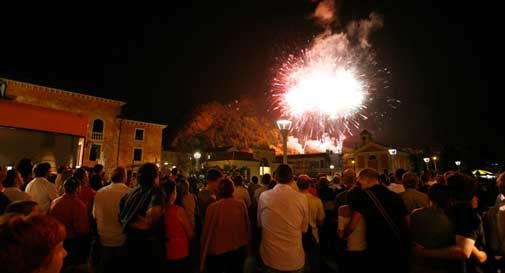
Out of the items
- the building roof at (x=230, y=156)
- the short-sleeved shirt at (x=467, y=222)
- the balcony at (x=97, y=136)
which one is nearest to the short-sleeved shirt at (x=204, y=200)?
the short-sleeved shirt at (x=467, y=222)

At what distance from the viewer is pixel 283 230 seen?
3850 mm

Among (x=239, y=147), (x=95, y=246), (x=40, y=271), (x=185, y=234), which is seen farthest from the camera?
(x=239, y=147)

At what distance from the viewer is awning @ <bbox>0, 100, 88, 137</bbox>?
13.1 m

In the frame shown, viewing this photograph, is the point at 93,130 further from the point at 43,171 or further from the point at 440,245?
the point at 440,245

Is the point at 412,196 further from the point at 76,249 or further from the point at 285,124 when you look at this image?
the point at 76,249

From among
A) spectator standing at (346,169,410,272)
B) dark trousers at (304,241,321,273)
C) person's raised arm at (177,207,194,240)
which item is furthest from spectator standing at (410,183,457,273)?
person's raised arm at (177,207,194,240)

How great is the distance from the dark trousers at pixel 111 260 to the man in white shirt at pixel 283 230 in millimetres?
2098

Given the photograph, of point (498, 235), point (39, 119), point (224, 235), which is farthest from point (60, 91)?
point (498, 235)

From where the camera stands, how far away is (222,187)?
4.30 metres

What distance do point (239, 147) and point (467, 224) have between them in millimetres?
62726

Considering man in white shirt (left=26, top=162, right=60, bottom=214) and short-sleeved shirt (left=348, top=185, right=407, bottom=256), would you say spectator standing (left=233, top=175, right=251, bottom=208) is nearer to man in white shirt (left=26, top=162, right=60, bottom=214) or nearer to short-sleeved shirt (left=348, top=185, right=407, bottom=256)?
man in white shirt (left=26, top=162, right=60, bottom=214)

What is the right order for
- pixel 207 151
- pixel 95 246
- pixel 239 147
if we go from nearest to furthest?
1. pixel 95 246
2. pixel 207 151
3. pixel 239 147

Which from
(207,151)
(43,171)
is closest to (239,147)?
(207,151)

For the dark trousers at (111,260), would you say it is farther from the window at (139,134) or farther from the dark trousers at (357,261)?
the window at (139,134)
